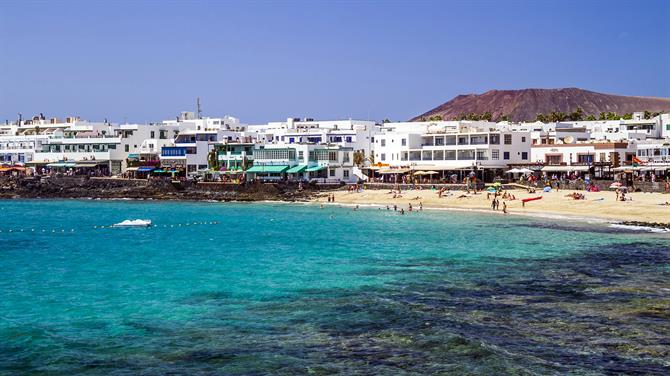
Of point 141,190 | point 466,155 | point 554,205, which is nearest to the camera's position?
point 554,205

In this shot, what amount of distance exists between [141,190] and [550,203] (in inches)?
2121

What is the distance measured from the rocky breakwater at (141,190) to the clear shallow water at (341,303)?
1508 inches

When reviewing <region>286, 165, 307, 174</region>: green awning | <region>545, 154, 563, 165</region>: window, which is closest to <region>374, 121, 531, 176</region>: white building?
<region>545, 154, 563, 165</region>: window

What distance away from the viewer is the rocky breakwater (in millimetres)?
94562

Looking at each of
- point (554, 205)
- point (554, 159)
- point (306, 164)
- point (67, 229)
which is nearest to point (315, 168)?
point (306, 164)

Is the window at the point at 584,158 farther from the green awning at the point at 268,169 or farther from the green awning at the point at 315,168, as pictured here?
the green awning at the point at 268,169

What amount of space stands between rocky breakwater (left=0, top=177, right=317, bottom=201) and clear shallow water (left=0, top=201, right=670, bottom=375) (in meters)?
38.3

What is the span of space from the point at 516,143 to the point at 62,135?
7219 cm

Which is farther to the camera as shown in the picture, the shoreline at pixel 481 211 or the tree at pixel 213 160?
the tree at pixel 213 160

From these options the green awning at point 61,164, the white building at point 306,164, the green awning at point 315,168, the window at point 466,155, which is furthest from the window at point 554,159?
the green awning at point 61,164

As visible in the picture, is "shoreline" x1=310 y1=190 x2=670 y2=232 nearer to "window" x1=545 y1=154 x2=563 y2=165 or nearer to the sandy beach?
the sandy beach

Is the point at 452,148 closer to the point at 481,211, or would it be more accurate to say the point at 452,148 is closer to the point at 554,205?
the point at 481,211

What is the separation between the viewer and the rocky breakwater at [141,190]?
9456cm

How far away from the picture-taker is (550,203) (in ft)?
236
